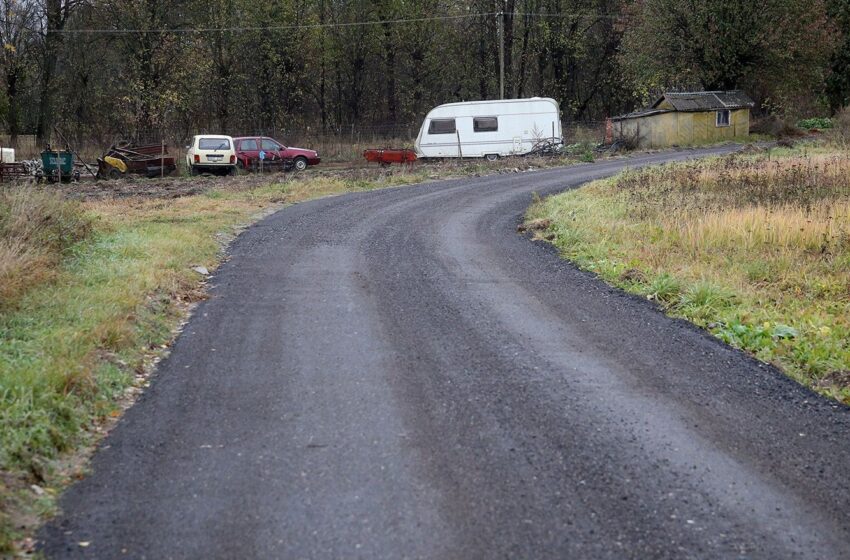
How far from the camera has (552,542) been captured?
443 cm

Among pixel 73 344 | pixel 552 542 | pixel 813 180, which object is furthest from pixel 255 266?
pixel 813 180

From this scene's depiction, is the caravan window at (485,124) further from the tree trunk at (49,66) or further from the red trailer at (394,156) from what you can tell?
the tree trunk at (49,66)

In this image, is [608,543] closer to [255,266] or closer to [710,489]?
[710,489]

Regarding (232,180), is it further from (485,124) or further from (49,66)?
(49,66)

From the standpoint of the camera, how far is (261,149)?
115 feet

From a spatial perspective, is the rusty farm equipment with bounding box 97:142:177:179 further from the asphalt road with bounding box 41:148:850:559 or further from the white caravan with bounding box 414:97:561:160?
the asphalt road with bounding box 41:148:850:559

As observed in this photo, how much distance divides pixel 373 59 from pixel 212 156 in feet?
82.7

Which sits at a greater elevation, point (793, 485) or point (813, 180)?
point (813, 180)

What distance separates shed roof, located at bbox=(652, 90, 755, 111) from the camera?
41.5 metres

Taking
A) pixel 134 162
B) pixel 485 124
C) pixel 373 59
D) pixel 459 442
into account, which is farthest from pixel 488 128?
pixel 459 442

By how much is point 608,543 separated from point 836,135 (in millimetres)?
33759

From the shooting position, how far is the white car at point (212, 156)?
32688 mm

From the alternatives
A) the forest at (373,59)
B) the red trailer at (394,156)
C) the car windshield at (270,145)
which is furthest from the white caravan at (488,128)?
the forest at (373,59)

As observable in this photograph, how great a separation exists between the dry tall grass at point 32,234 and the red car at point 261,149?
21380mm
